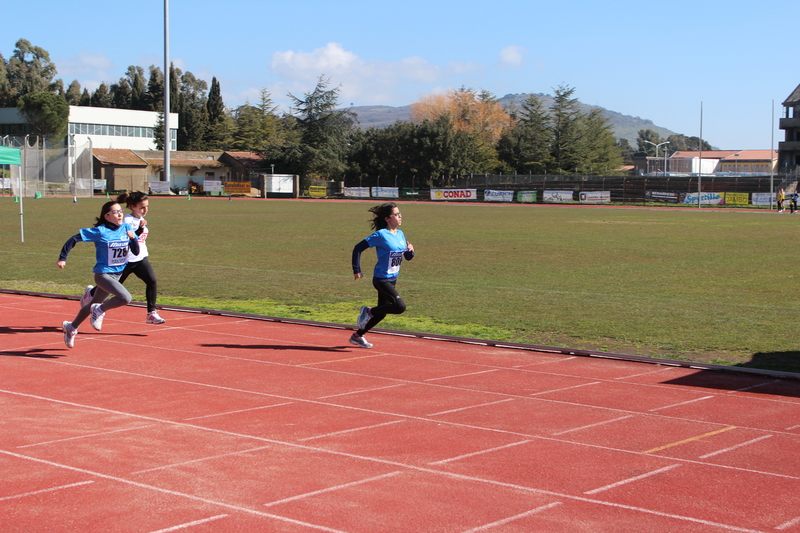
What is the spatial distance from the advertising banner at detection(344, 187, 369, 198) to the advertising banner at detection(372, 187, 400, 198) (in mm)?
876

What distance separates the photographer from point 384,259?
9250 mm

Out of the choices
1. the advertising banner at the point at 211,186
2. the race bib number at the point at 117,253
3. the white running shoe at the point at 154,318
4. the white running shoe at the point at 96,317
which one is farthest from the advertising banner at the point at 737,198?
the white running shoe at the point at 96,317

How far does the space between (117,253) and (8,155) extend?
1378cm

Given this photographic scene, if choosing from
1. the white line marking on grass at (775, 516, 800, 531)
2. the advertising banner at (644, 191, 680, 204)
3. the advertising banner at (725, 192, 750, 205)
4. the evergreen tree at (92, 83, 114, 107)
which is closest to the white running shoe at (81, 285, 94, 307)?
the white line marking on grass at (775, 516, 800, 531)

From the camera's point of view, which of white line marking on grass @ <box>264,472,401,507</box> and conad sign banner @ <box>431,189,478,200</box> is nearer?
white line marking on grass @ <box>264,472,401,507</box>

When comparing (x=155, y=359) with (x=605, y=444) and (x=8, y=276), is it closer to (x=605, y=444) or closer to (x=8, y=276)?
(x=605, y=444)

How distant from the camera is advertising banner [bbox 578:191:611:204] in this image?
69.3 metres

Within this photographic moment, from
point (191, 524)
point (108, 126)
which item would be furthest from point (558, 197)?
point (191, 524)

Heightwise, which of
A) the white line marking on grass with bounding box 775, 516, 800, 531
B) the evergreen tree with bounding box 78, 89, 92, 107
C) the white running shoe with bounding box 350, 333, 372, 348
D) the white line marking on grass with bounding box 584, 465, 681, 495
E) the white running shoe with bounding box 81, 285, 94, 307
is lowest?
the white line marking on grass with bounding box 584, 465, 681, 495

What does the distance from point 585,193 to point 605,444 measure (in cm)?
6682

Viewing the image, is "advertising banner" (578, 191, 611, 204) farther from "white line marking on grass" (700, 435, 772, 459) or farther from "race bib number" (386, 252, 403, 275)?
"white line marking on grass" (700, 435, 772, 459)

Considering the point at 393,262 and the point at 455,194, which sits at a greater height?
the point at 455,194

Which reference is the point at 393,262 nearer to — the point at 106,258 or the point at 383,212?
the point at 383,212

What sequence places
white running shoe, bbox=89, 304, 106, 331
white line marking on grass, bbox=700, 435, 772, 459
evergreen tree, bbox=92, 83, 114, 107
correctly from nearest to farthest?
white line marking on grass, bbox=700, 435, 772, 459, white running shoe, bbox=89, 304, 106, 331, evergreen tree, bbox=92, 83, 114, 107
